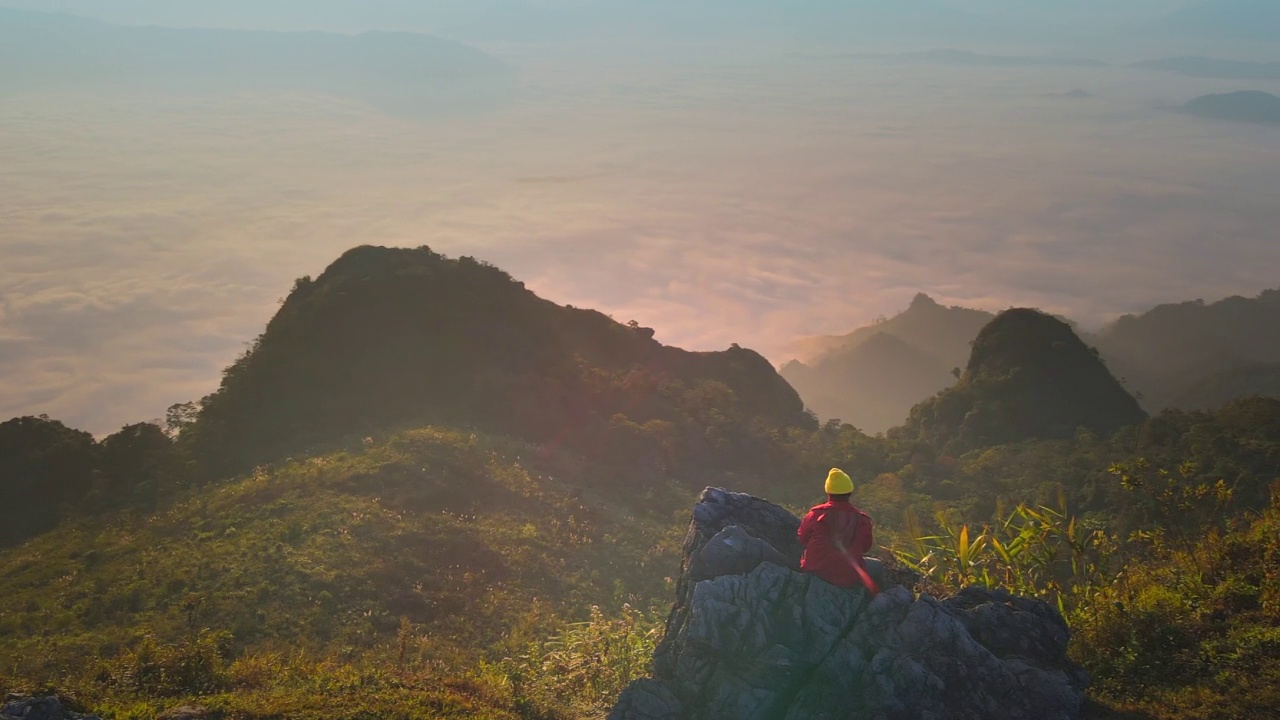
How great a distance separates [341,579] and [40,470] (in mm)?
17224

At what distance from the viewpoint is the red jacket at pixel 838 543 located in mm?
13016

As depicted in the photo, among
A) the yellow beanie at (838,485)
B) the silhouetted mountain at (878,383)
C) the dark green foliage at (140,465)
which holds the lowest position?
the silhouetted mountain at (878,383)

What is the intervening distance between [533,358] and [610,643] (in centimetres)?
2616

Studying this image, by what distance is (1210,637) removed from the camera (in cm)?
1341

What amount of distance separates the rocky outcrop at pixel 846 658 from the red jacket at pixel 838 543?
21 centimetres

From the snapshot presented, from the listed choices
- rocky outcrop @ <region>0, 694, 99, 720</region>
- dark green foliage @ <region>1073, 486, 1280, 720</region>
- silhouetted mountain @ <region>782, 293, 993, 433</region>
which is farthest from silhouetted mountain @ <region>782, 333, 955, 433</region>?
rocky outcrop @ <region>0, 694, 99, 720</region>

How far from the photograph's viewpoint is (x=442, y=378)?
3966cm

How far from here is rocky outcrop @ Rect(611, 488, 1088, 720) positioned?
12.1 meters

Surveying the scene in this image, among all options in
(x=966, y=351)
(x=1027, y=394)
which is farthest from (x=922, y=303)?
(x=1027, y=394)

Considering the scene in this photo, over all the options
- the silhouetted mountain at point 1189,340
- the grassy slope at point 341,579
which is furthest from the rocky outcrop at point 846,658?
the silhouetted mountain at point 1189,340

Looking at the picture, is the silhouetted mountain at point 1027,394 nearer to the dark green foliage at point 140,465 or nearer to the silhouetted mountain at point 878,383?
the dark green foliage at point 140,465

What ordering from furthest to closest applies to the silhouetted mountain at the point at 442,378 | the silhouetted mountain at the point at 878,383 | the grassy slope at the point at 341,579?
1. the silhouetted mountain at the point at 878,383
2. the silhouetted mountain at the point at 442,378
3. the grassy slope at the point at 341,579

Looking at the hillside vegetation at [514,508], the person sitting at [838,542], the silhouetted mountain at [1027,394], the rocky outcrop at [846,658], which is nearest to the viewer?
the rocky outcrop at [846,658]

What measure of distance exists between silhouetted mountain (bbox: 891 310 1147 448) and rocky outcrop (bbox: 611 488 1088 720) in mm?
35291
